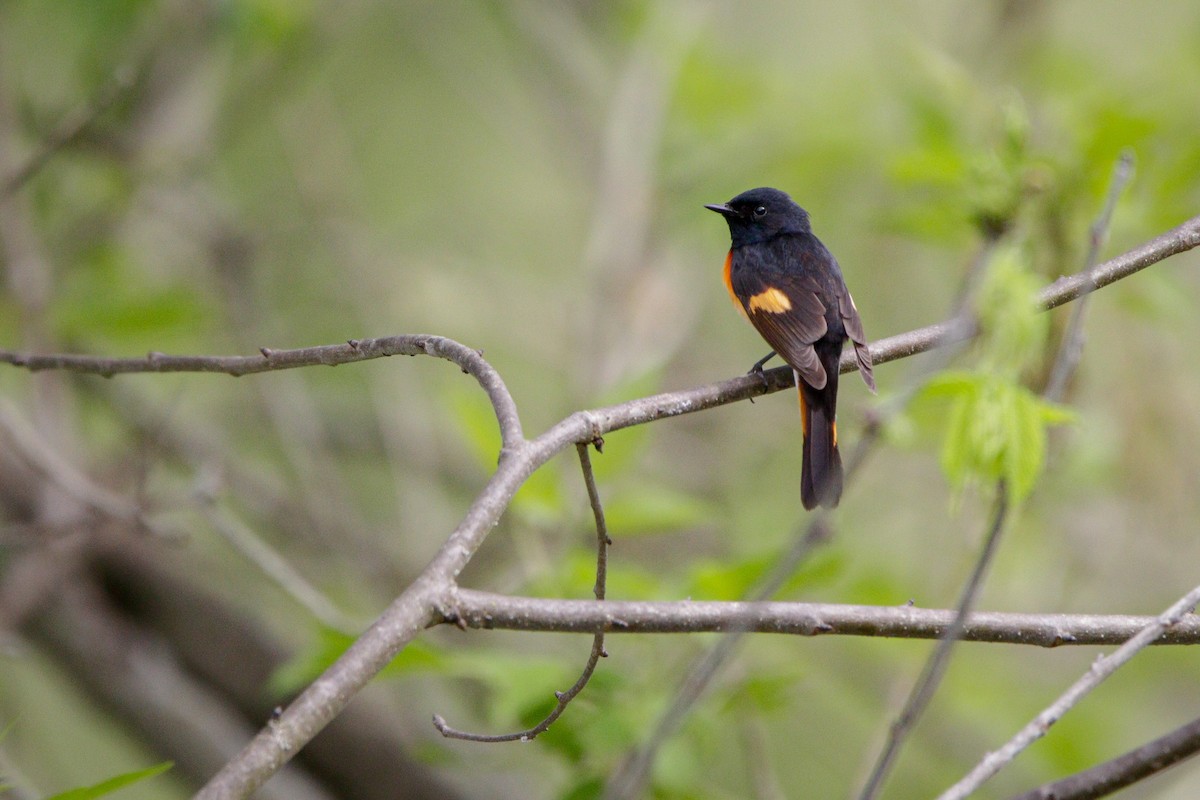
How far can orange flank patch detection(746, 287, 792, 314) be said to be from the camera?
108 inches

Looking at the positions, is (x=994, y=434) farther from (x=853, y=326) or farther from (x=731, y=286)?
(x=731, y=286)

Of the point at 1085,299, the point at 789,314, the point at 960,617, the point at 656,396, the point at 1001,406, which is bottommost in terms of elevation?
the point at 960,617

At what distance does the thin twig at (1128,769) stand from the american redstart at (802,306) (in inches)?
20.7

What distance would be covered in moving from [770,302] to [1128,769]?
61.6 inches

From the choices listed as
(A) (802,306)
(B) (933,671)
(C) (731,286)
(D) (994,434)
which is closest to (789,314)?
(A) (802,306)

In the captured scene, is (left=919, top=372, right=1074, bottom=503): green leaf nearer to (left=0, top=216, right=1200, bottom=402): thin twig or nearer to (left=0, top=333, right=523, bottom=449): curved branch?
(left=0, top=216, right=1200, bottom=402): thin twig

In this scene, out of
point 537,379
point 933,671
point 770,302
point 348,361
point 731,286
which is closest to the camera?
point 933,671

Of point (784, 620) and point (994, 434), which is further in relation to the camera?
point (994, 434)

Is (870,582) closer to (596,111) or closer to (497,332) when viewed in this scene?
(497,332)

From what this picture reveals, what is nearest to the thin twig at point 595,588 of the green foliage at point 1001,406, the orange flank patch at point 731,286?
the green foliage at point 1001,406

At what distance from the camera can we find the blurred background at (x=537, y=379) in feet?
8.77

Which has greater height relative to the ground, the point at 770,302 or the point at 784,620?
the point at 770,302

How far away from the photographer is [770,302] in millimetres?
2820

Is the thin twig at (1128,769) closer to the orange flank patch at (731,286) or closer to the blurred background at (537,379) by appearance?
the blurred background at (537,379)
